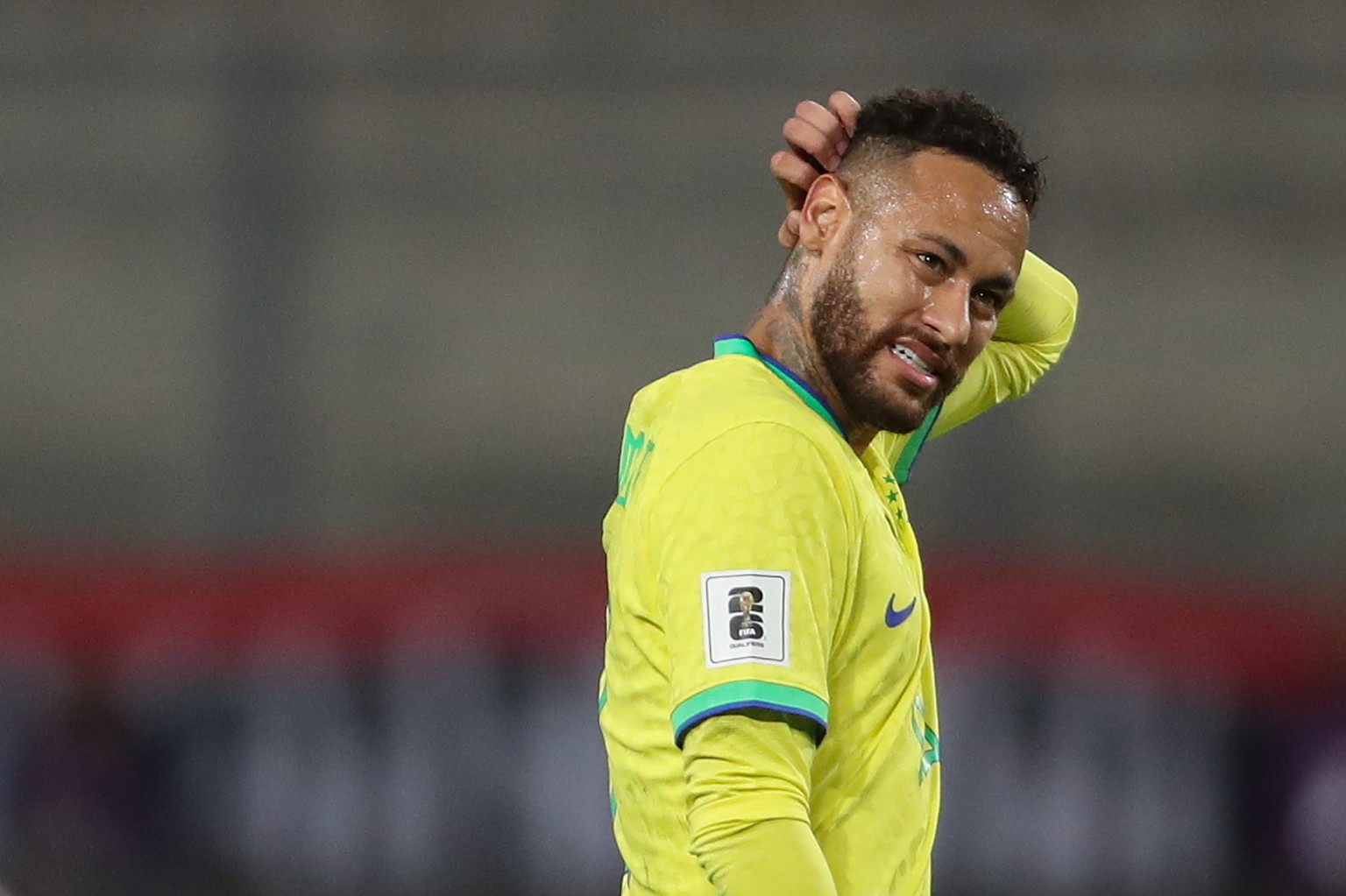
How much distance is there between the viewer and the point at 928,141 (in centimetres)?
159

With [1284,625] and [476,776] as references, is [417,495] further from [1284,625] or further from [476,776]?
[1284,625]

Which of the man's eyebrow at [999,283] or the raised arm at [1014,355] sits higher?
the man's eyebrow at [999,283]

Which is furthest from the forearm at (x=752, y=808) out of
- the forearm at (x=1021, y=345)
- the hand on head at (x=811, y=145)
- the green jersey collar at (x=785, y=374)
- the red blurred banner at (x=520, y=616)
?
the red blurred banner at (x=520, y=616)

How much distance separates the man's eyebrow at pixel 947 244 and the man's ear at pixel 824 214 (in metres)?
0.10

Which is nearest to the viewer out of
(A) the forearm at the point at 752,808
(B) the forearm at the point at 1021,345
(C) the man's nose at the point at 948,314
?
(A) the forearm at the point at 752,808

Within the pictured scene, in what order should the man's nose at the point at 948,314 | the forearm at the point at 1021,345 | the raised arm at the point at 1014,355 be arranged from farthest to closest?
the forearm at the point at 1021,345, the raised arm at the point at 1014,355, the man's nose at the point at 948,314

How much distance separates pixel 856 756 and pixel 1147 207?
4358 millimetres

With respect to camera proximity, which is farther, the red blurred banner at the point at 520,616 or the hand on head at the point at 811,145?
the red blurred banner at the point at 520,616

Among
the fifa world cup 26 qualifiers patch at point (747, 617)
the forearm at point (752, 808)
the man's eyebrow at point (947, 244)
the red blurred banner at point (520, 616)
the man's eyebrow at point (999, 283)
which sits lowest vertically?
the red blurred banner at point (520, 616)

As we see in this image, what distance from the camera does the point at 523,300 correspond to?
563 cm

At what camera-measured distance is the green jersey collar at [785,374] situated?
5.08 ft

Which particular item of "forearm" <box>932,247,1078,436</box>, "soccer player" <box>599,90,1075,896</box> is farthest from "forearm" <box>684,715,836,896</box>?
"forearm" <box>932,247,1078,436</box>

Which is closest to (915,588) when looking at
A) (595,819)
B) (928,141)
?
(928,141)

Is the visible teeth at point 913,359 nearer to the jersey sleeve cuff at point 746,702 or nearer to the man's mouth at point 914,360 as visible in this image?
the man's mouth at point 914,360
